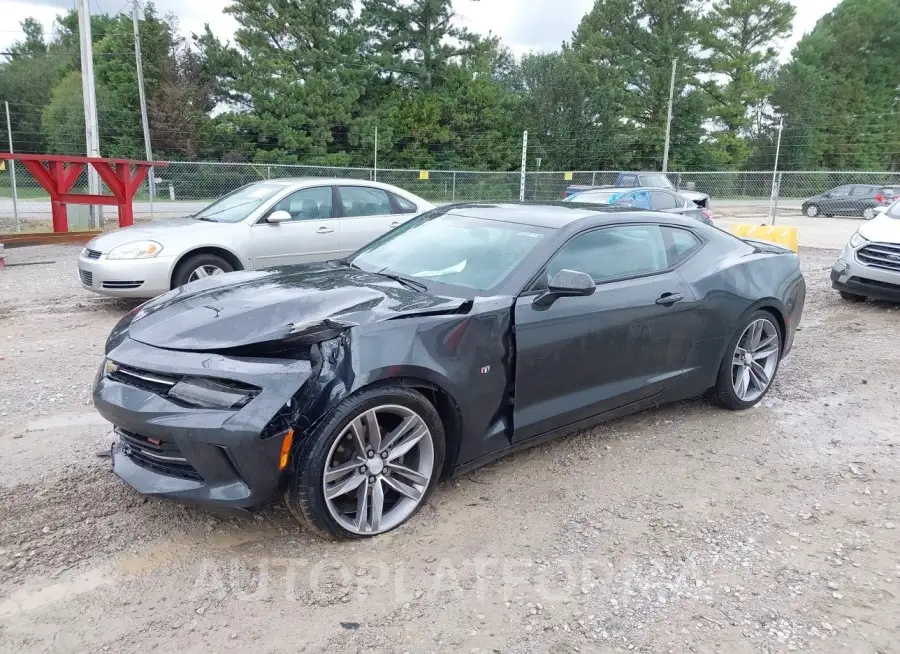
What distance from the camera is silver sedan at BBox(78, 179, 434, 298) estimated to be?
686 cm

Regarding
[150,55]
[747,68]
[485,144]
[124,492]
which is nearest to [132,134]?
[150,55]

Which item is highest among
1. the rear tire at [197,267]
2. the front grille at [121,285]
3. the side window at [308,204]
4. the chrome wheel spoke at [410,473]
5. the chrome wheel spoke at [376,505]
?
the side window at [308,204]

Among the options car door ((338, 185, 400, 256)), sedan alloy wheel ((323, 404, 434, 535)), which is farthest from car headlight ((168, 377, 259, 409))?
car door ((338, 185, 400, 256))

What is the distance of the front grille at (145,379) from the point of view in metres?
2.83

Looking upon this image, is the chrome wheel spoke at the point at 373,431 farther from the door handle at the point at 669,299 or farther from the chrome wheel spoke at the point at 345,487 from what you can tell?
the door handle at the point at 669,299

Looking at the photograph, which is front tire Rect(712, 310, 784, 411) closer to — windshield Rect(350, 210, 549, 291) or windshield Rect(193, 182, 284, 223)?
windshield Rect(350, 210, 549, 291)

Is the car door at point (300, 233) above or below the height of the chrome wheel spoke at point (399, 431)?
above

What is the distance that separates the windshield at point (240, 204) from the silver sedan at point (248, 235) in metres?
0.01

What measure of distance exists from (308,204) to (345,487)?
5.47m

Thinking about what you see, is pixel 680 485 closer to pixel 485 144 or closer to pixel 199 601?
pixel 199 601

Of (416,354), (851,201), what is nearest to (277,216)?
(416,354)

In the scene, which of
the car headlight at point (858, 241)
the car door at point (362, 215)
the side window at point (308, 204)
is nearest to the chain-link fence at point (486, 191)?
the car headlight at point (858, 241)

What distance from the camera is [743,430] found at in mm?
4465

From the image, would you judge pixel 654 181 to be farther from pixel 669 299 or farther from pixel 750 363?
pixel 669 299
